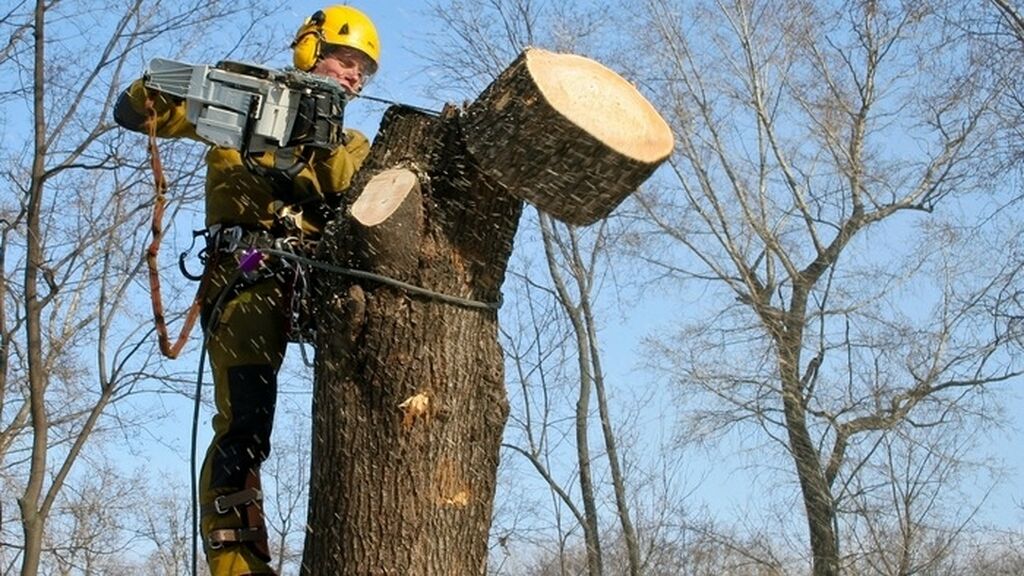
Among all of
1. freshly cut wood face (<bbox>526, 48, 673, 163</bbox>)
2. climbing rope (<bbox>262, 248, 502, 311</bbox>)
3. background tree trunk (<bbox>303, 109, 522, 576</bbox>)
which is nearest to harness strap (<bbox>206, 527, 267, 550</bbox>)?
background tree trunk (<bbox>303, 109, 522, 576</bbox>)

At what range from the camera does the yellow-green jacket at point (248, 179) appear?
3502mm

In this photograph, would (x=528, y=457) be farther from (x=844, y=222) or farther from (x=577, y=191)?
(x=577, y=191)

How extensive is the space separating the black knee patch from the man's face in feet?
3.07

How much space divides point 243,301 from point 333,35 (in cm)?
89

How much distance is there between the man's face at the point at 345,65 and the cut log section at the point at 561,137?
1.02 metres

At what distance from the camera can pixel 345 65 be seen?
388cm

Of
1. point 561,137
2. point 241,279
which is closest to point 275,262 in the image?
point 241,279

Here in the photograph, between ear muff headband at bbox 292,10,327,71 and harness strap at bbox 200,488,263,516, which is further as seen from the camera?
ear muff headband at bbox 292,10,327,71

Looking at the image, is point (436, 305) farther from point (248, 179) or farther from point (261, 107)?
point (248, 179)

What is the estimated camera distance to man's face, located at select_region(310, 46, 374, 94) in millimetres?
3846

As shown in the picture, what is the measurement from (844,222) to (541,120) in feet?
43.3

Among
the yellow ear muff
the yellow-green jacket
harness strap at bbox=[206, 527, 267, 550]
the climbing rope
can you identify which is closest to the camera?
the climbing rope

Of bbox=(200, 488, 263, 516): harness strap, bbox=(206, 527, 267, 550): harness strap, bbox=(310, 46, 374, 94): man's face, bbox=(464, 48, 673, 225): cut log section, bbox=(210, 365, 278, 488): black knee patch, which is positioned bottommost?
bbox=(206, 527, 267, 550): harness strap

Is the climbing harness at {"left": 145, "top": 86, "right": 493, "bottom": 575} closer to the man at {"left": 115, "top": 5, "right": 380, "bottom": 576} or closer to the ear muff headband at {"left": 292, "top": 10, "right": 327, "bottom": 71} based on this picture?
the man at {"left": 115, "top": 5, "right": 380, "bottom": 576}
